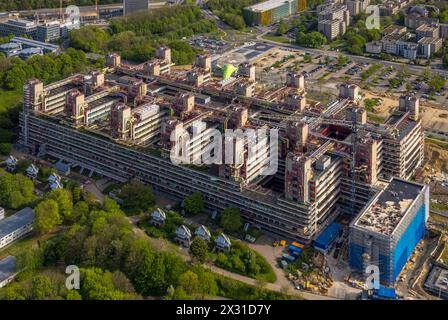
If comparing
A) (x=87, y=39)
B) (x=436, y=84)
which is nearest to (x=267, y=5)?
(x=87, y=39)

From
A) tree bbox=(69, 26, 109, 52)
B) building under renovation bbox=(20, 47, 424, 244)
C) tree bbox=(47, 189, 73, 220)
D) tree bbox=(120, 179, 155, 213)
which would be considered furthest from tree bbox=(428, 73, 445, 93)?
tree bbox=(47, 189, 73, 220)

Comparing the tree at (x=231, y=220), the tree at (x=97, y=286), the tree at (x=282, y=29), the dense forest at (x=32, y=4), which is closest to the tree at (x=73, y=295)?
the tree at (x=97, y=286)

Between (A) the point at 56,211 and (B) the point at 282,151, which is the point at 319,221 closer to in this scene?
(B) the point at 282,151

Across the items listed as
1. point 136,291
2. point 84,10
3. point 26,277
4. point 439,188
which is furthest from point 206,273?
point 84,10

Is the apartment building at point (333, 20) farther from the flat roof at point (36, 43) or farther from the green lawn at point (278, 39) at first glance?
the flat roof at point (36, 43)

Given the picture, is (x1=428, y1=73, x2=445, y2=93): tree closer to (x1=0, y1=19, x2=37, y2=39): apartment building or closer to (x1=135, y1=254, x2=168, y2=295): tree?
(x1=135, y1=254, x2=168, y2=295): tree

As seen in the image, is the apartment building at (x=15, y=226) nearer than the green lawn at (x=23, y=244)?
No

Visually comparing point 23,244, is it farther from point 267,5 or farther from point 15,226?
point 267,5
